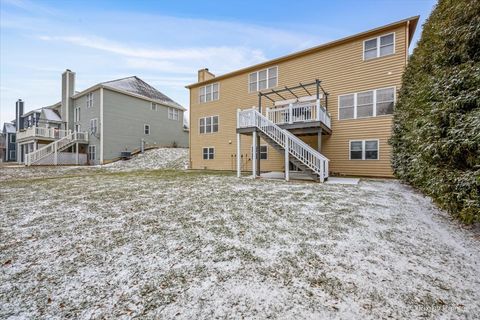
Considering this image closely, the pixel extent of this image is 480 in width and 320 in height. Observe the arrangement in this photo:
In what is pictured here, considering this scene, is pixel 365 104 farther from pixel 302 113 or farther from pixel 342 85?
pixel 302 113

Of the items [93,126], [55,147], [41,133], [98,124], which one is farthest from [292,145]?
[41,133]

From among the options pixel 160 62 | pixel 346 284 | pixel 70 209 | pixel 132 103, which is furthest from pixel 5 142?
pixel 346 284

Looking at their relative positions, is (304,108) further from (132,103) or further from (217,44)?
(132,103)

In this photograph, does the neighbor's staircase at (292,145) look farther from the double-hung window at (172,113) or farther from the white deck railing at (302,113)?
the double-hung window at (172,113)

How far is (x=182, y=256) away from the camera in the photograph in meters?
2.76

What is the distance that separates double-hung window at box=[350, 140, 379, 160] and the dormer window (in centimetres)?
448

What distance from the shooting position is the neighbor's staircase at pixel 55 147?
16.5m

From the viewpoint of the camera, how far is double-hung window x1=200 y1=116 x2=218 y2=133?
16.4 m

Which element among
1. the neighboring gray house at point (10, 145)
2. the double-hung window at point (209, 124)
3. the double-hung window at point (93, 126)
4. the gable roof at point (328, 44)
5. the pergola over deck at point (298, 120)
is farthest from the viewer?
the neighboring gray house at point (10, 145)

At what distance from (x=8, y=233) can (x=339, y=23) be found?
1739 centimetres

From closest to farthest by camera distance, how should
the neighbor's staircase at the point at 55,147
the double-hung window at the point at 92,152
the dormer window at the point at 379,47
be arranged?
the dormer window at the point at 379,47 → the neighbor's staircase at the point at 55,147 → the double-hung window at the point at 92,152

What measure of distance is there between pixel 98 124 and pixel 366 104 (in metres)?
21.5

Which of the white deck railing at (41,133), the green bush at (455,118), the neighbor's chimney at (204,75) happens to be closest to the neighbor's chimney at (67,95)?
the white deck railing at (41,133)

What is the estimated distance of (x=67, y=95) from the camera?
71.5 feet
